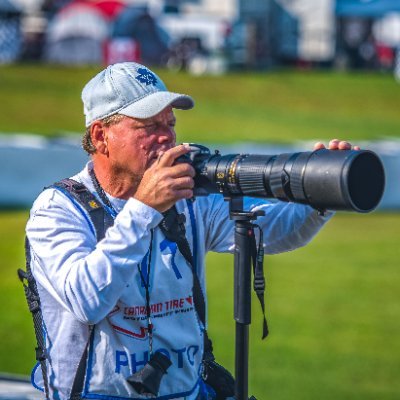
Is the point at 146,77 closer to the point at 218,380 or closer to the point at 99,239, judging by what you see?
the point at 99,239

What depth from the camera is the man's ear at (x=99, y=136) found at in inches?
129

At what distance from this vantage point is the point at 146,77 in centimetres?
329

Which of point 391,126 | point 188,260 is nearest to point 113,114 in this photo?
point 188,260

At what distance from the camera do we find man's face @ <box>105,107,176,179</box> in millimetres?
3209

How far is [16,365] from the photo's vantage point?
7094mm

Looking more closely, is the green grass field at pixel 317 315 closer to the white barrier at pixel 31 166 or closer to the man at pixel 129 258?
the white barrier at pixel 31 166

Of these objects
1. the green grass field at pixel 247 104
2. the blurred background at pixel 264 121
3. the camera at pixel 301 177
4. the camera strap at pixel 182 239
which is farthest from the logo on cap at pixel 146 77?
the green grass field at pixel 247 104

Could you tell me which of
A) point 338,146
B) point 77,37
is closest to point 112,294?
point 338,146

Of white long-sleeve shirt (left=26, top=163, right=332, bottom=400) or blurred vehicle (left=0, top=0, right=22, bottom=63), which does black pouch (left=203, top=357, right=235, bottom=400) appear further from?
blurred vehicle (left=0, top=0, right=22, bottom=63)

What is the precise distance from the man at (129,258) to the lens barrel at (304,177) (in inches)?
5.6

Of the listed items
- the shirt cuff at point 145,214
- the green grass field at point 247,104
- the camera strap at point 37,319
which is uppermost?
the shirt cuff at point 145,214

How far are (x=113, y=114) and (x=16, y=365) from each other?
419 cm

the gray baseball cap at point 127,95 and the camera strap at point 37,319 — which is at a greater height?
the gray baseball cap at point 127,95

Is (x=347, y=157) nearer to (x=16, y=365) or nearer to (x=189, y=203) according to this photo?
(x=189, y=203)
